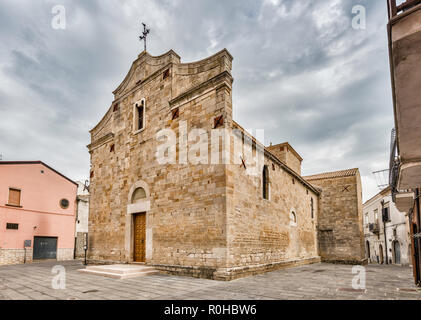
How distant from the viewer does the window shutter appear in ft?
61.8

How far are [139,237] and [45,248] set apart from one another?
39.3 feet

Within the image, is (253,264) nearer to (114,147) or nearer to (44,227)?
(114,147)

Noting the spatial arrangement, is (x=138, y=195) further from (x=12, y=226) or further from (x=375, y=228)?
(x=375, y=228)

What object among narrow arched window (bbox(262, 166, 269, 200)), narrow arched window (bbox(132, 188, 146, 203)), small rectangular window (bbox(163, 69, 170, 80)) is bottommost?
narrow arched window (bbox(132, 188, 146, 203))

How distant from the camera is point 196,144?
10977 millimetres

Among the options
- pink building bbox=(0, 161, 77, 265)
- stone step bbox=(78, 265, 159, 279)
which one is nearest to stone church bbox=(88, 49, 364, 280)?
stone step bbox=(78, 265, 159, 279)

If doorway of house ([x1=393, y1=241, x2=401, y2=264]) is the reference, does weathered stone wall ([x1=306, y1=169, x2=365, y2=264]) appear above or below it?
above

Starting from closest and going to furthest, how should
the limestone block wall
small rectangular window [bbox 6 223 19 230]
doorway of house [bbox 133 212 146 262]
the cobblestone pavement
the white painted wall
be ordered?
1. the cobblestone pavement
2. the limestone block wall
3. doorway of house [bbox 133 212 146 262]
4. small rectangular window [bbox 6 223 19 230]
5. the white painted wall

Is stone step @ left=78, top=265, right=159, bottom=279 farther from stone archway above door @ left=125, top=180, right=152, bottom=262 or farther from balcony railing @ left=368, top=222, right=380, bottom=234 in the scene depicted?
balcony railing @ left=368, top=222, right=380, bottom=234

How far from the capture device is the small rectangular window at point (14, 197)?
18.8 m

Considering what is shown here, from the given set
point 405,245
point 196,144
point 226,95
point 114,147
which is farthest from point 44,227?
point 405,245

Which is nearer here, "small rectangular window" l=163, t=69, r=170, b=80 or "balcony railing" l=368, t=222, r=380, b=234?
"small rectangular window" l=163, t=69, r=170, b=80

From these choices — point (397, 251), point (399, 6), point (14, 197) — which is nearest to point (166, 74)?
point (399, 6)
